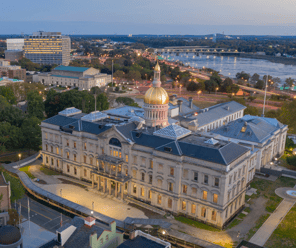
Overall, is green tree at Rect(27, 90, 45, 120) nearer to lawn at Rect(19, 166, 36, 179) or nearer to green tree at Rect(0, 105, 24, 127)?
green tree at Rect(0, 105, 24, 127)

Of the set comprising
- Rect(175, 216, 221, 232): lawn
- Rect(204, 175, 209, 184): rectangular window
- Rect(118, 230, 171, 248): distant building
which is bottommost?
Rect(175, 216, 221, 232): lawn

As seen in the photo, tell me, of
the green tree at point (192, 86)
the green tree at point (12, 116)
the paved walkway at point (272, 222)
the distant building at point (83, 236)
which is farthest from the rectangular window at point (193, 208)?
the green tree at point (192, 86)

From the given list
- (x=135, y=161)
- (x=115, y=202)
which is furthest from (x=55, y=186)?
(x=135, y=161)

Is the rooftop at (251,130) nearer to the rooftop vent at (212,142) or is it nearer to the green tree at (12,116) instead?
the rooftop vent at (212,142)

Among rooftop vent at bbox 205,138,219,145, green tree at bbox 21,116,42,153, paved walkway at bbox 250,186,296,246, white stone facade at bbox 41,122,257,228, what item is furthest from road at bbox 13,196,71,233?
paved walkway at bbox 250,186,296,246

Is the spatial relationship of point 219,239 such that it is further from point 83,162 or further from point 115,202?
point 83,162

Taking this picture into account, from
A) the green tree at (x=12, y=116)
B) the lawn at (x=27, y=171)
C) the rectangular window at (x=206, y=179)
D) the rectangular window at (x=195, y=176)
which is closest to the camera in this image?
the rectangular window at (x=206, y=179)

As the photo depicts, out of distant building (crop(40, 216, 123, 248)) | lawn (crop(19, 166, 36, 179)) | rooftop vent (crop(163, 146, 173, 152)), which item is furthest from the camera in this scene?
lawn (crop(19, 166, 36, 179))
